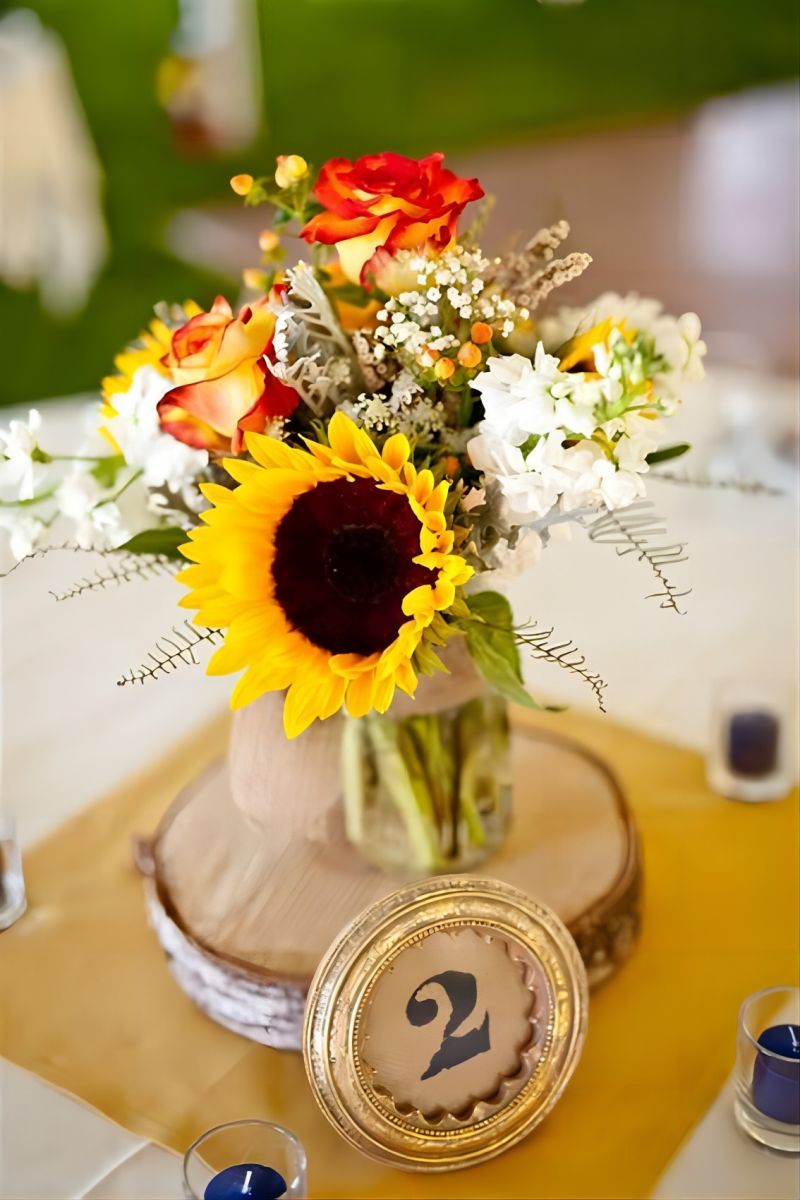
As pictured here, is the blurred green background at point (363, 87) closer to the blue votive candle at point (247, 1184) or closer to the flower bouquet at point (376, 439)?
the flower bouquet at point (376, 439)

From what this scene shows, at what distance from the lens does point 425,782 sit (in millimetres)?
775

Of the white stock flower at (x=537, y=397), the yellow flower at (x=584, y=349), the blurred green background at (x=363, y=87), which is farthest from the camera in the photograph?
the blurred green background at (x=363, y=87)

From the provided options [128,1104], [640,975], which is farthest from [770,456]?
[128,1104]

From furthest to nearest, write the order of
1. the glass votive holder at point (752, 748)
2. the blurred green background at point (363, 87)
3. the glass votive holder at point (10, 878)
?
1. the blurred green background at point (363, 87)
2. the glass votive holder at point (752, 748)
3. the glass votive holder at point (10, 878)

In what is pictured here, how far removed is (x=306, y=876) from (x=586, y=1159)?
0.85 ft

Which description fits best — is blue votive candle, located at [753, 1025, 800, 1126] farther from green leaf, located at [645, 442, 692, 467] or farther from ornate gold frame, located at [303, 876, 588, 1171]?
green leaf, located at [645, 442, 692, 467]

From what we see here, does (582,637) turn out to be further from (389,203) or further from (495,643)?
(389,203)

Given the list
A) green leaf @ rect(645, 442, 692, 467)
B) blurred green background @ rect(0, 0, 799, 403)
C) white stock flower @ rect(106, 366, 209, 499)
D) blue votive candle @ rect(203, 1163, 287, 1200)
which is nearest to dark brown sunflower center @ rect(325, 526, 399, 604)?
white stock flower @ rect(106, 366, 209, 499)

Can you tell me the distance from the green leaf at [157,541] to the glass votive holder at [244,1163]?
0.35 meters

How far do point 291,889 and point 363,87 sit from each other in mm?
3325

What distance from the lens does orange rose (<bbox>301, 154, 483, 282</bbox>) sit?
2.03 ft

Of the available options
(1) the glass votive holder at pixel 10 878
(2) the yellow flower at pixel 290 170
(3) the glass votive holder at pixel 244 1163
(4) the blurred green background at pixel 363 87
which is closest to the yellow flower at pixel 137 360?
(2) the yellow flower at pixel 290 170

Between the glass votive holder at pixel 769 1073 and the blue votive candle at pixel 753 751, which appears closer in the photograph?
the glass votive holder at pixel 769 1073

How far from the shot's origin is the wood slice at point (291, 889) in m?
0.75
